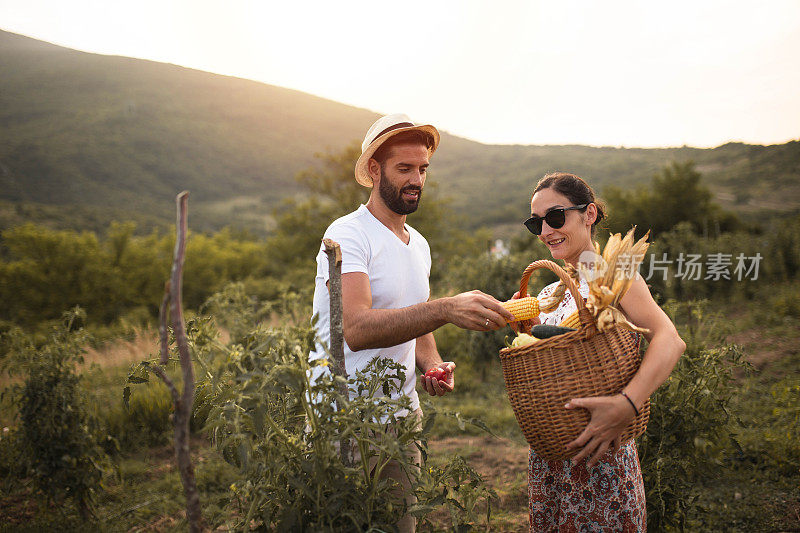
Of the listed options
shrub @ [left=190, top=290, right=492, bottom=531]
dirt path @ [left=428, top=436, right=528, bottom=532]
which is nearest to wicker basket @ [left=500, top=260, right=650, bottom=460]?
shrub @ [left=190, top=290, right=492, bottom=531]

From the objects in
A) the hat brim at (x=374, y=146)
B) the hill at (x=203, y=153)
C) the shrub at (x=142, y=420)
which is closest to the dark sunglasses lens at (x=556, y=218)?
the hat brim at (x=374, y=146)

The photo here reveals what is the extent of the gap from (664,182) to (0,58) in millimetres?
45064

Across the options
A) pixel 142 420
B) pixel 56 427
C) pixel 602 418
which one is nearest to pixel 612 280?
pixel 602 418

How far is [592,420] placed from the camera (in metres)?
1.38

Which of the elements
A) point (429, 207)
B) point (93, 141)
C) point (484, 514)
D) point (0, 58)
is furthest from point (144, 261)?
point (93, 141)

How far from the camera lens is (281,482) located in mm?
1200

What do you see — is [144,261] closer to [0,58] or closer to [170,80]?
[0,58]

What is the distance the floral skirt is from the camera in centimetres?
160

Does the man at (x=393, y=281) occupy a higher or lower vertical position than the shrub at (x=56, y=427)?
higher

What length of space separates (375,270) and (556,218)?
0.77m

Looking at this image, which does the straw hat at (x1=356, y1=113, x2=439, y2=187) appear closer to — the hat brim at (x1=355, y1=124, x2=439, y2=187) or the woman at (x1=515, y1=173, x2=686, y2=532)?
the hat brim at (x1=355, y1=124, x2=439, y2=187)

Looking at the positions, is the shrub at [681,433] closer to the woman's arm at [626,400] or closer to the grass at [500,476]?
the grass at [500,476]

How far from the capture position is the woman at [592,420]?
1400mm

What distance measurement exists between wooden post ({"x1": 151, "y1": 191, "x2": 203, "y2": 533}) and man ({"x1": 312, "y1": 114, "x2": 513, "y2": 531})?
2.70 ft
